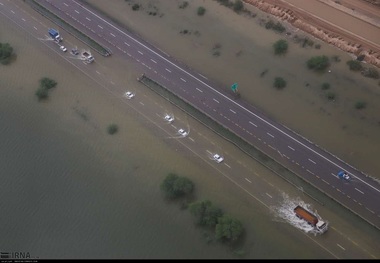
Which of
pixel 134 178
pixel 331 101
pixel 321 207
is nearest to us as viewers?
pixel 321 207

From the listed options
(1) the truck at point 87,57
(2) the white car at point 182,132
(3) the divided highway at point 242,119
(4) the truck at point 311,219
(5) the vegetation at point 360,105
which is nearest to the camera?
(4) the truck at point 311,219

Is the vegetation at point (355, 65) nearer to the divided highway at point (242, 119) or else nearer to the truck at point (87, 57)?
the divided highway at point (242, 119)

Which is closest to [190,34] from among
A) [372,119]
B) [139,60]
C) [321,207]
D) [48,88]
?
[139,60]

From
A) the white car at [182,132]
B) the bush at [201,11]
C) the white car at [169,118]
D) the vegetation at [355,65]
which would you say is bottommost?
the white car at [182,132]

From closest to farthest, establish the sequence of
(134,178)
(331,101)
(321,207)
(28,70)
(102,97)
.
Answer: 1. (321,207)
2. (134,178)
3. (331,101)
4. (102,97)
5. (28,70)

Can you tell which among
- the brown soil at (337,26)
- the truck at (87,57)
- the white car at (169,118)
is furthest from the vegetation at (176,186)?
the brown soil at (337,26)

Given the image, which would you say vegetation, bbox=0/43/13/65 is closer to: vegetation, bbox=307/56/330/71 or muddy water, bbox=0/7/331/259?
muddy water, bbox=0/7/331/259

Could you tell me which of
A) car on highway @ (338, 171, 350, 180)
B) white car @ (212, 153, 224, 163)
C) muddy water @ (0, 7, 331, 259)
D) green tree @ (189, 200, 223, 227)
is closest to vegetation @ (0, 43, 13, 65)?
muddy water @ (0, 7, 331, 259)

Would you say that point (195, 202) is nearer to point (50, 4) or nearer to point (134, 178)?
point (134, 178)
